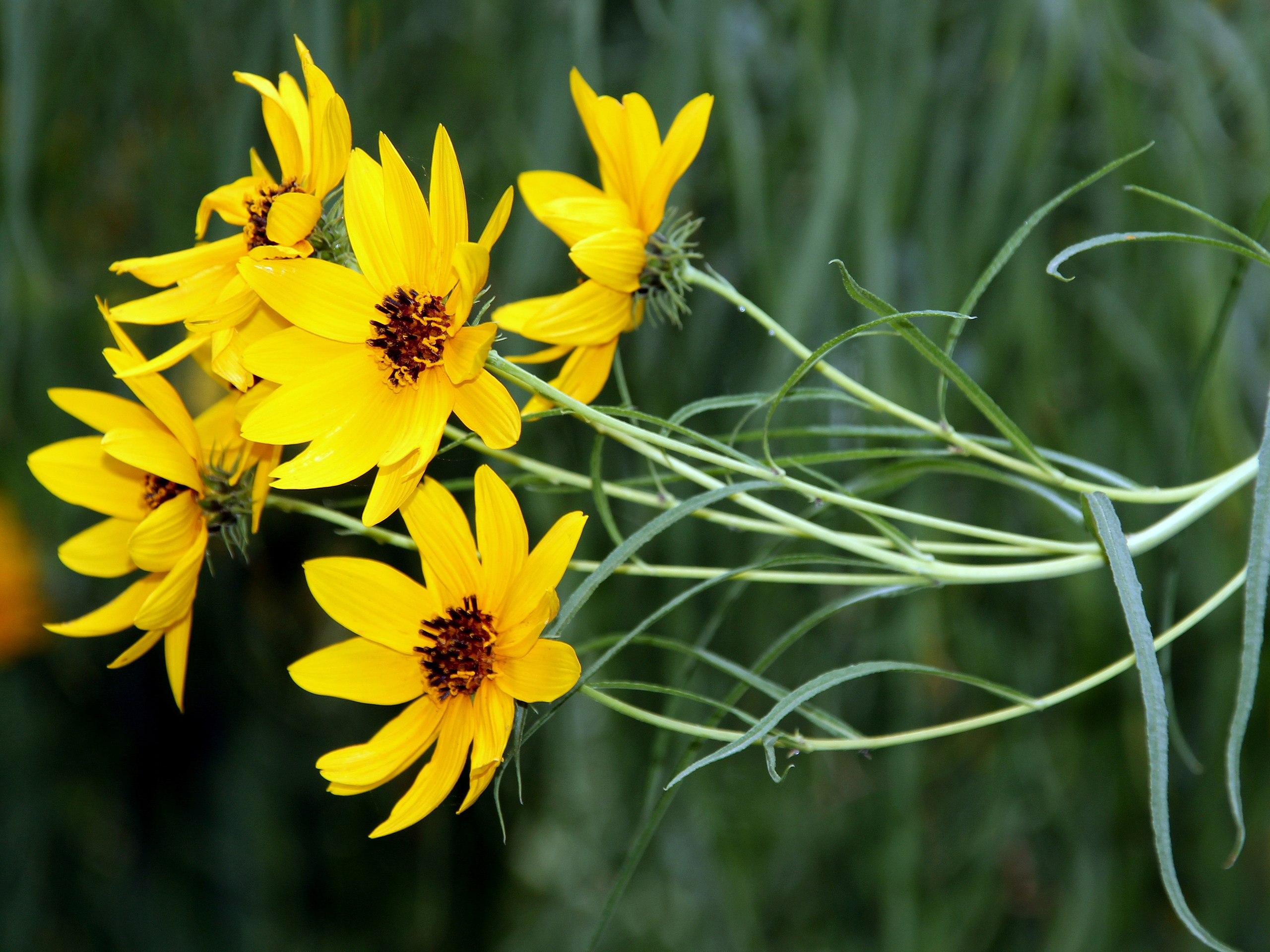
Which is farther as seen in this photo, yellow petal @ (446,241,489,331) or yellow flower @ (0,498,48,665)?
yellow flower @ (0,498,48,665)

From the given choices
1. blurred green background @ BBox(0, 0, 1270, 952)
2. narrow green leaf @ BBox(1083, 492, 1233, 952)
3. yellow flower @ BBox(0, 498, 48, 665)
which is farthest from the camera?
yellow flower @ BBox(0, 498, 48, 665)

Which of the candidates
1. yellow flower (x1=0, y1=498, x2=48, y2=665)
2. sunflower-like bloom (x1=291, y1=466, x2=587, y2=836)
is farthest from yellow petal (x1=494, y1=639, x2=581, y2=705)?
yellow flower (x1=0, y1=498, x2=48, y2=665)

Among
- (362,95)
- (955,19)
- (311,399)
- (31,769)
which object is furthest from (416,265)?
(31,769)

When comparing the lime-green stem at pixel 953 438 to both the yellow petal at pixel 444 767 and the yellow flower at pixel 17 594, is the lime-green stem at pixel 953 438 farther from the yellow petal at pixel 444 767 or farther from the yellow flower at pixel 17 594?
the yellow flower at pixel 17 594

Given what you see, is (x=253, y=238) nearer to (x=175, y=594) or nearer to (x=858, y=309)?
(x=175, y=594)

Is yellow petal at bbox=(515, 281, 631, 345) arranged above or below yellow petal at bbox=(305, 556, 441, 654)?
above

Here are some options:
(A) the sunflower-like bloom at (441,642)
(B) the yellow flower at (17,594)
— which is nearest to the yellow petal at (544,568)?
(A) the sunflower-like bloom at (441,642)

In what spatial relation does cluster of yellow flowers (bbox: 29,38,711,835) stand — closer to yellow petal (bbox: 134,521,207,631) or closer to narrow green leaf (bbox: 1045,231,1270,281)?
yellow petal (bbox: 134,521,207,631)
